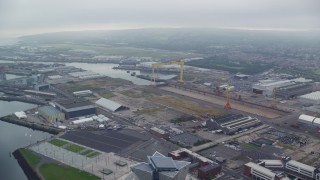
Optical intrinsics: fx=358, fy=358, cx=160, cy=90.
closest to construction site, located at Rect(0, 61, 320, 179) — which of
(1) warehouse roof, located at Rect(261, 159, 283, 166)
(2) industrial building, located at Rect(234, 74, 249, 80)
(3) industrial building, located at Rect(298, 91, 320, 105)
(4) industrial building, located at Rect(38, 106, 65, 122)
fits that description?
(4) industrial building, located at Rect(38, 106, 65, 122)

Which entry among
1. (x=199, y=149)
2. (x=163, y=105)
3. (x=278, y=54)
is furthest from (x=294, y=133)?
(x=278, y=54)

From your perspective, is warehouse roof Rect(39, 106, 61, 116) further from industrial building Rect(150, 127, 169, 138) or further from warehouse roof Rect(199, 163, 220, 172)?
warehouse roof Rect(199, 163, 220, 172)

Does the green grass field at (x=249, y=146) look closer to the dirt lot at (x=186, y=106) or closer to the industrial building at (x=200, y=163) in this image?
the industrial building at (x=200, y=163)

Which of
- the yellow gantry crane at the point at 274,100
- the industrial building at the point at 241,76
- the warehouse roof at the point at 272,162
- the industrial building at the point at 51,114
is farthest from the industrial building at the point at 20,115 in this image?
the industrial building at the point at 241,76

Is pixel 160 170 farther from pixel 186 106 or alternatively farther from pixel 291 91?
pixel 291 91

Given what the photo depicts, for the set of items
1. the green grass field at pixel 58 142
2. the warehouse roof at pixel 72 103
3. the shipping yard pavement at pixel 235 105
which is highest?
the warehouse roof at pixel 72 103

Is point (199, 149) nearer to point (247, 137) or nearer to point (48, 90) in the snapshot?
point (247, 137)
